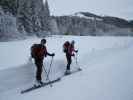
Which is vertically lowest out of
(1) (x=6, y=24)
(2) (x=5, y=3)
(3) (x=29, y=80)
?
(3) (x=29, y=80)

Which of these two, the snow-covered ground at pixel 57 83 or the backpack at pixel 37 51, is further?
the backpack at pixel 37 51

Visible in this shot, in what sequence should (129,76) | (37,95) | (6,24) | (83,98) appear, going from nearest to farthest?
(83,98) → (37,95) → (129,76) → (6,24)

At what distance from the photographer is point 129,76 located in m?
8.86

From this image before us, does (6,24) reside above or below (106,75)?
above

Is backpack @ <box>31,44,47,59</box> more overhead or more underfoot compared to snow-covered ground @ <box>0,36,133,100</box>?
more overhead

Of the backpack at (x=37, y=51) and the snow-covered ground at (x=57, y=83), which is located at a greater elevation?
the backpack at (x=37, y=51)

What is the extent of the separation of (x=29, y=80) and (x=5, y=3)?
1896 centimetres

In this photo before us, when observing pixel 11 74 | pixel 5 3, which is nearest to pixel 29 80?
pixel 11 74

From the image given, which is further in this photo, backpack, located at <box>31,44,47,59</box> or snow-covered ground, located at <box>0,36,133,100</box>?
backpack, located at <box>31,44,47,59</box>

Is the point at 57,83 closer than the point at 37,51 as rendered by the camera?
No

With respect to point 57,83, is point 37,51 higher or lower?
higher

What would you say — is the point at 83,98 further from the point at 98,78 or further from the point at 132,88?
the point at 98,78

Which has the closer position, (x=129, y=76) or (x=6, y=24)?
(x=129, y=76)

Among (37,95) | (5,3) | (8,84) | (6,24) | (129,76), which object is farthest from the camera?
(5,3)
